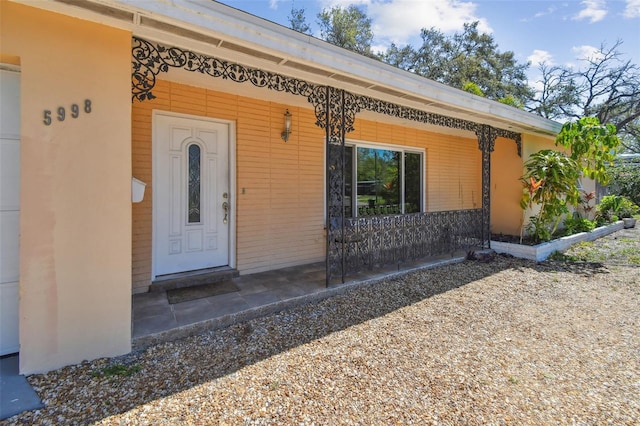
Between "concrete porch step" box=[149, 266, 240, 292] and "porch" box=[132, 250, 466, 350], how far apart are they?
0.30ft

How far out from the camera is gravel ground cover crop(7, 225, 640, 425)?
6.52ft

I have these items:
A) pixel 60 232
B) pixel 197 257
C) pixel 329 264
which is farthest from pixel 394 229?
pixel 60 232

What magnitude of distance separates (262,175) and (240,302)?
199 centimetres

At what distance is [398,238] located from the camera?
501 centimetres

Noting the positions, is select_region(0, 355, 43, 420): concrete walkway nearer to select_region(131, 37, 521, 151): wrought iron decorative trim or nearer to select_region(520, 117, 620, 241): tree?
select_region(131, 37, 521, 151): wrought iron decorative trim

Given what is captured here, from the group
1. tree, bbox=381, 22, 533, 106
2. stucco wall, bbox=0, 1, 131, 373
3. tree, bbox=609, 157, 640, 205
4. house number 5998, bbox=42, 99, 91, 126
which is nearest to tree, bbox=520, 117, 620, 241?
stucco wall, bbox=0, 1, 131, 373

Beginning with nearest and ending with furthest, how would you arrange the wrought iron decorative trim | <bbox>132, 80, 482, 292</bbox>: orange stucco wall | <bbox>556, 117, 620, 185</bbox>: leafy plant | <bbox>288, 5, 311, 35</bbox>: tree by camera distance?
1. the wrought iron decorative trim
2. <bbox>132, 80, 482, 292</bbox>: orange stucco wall
3. <bbox>556, 117, 620, 185</bbox>: leafy plant
4. <bbox>288, 5, 311, 35</bbox>: tree

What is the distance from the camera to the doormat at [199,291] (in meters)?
3.70

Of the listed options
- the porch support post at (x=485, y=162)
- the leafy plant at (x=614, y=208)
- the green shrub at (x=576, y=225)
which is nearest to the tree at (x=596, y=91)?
the leafy plant at (x=614, y=208)

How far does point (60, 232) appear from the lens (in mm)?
2383

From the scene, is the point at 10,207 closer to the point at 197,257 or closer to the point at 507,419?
the point at 197,257

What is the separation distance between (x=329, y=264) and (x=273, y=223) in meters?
1.29

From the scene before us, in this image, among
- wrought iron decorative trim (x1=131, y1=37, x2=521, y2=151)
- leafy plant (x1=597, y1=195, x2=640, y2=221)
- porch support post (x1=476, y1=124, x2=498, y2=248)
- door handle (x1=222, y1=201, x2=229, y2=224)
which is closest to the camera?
wrought iron decorative trim (x1=131, y1=37, x2=521, y2=151)

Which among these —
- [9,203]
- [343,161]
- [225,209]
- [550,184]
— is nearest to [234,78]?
[343,161]
